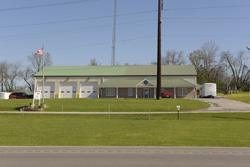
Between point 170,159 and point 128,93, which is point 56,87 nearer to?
point 128,93

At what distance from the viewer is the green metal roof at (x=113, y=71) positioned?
59.5 metres

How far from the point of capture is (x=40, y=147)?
10188 mm

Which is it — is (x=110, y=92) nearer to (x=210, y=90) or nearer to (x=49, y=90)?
(x=49, y=90)

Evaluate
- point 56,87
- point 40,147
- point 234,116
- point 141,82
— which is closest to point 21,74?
point 56,87

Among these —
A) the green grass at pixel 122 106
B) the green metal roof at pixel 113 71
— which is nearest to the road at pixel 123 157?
the green grass at pixel 122 106

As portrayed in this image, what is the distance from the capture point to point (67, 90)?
59875mm

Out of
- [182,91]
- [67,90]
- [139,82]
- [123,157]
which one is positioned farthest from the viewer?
[67,90]

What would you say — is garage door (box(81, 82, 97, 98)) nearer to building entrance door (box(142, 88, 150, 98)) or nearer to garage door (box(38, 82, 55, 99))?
garage door (box(38, 82, 55, 99))

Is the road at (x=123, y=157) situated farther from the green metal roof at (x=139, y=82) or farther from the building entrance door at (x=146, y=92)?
the building entrance door at (x=146, y=92)

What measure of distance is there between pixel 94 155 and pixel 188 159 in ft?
10.3

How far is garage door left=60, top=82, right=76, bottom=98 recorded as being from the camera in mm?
59447

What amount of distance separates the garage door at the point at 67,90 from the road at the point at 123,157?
5009cm

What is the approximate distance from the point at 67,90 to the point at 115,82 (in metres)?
12.0

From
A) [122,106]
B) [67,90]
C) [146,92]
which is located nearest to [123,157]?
[122,106]
